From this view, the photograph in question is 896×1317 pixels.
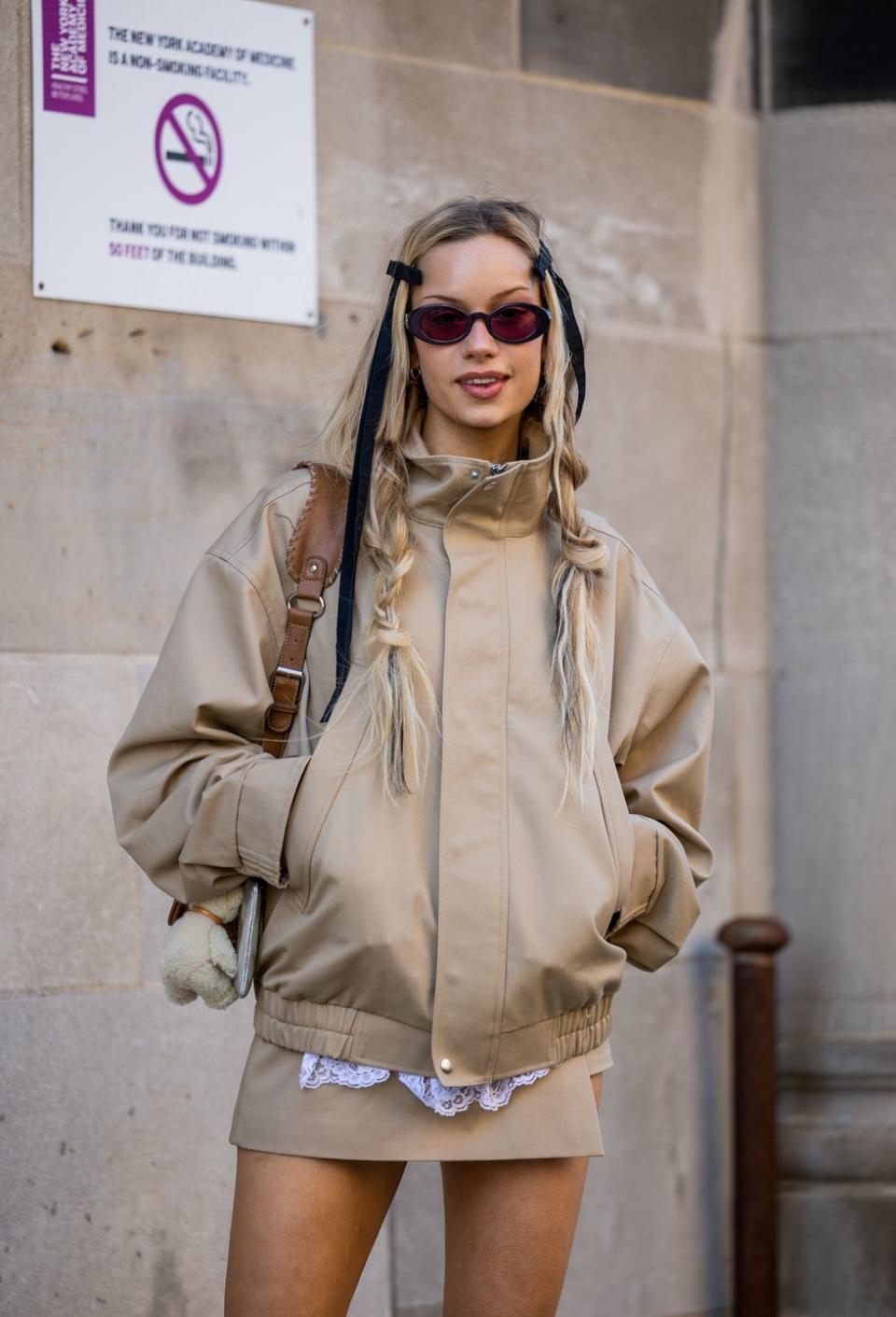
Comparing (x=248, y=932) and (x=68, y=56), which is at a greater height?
(x=68, y=56)

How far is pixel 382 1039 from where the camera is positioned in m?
2.42

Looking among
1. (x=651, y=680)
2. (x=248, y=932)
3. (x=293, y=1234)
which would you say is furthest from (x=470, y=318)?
(x=293, y=1234)

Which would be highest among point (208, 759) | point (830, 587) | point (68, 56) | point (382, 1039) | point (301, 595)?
point (68, 56)

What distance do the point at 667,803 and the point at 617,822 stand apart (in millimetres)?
265

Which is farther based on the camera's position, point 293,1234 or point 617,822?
point 617,822

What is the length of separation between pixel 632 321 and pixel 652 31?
0.83 m

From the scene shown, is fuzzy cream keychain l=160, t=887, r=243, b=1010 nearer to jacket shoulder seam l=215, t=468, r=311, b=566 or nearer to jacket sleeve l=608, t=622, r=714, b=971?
jacket shoulder seam l=215, t=468, r=311, b=566

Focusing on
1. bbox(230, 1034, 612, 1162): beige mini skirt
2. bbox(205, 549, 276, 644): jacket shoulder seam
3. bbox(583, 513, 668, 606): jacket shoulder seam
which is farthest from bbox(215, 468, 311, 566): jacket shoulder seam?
bbox(230, 1034, 612, 1162): beige mini skirt

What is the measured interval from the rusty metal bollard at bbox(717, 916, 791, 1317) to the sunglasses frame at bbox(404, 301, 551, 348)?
2.18 metres

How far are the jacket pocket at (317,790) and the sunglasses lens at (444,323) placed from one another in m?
0.63

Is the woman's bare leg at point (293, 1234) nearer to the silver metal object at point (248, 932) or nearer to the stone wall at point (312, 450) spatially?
the silver metal object at point (248, 932)

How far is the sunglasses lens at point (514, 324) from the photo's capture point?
2.66 metres

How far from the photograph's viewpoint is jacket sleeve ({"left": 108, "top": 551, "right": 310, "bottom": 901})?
2461mm

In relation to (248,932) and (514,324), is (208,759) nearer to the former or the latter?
(248,932)
